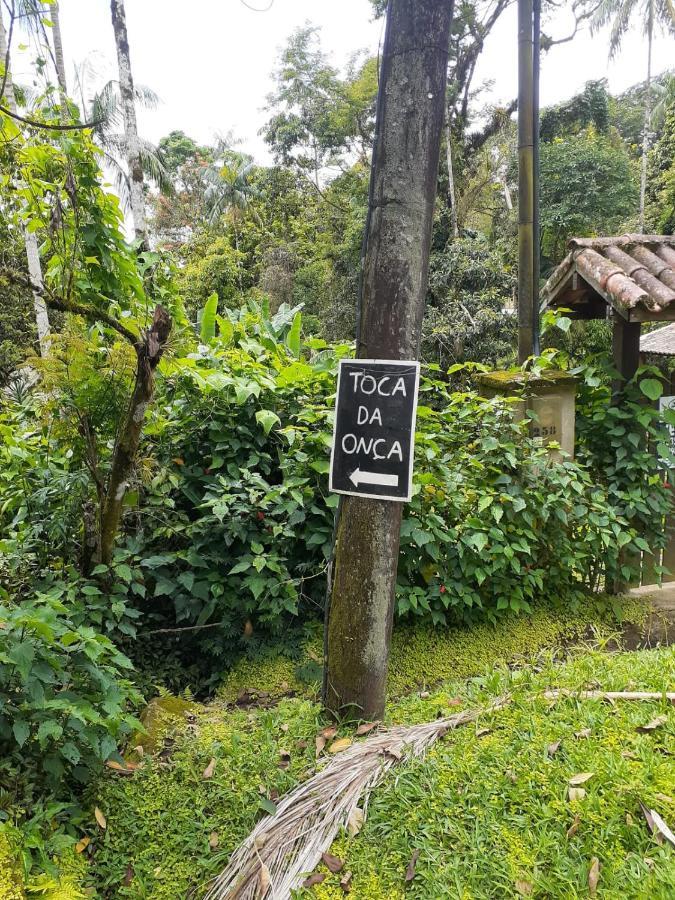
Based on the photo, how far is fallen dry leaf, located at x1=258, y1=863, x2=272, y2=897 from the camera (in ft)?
5.37

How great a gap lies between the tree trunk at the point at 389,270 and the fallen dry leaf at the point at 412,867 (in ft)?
2.21

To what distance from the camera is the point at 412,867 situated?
1.62 metres

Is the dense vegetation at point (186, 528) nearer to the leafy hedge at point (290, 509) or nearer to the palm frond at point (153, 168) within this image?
the leafy hedge at point (290, 509)

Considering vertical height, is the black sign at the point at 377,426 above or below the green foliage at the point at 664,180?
below

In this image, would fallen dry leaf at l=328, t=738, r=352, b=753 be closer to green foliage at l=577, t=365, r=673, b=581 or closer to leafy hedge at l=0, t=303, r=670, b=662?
leafy hedge at l=0, t=303, r=670, b=662

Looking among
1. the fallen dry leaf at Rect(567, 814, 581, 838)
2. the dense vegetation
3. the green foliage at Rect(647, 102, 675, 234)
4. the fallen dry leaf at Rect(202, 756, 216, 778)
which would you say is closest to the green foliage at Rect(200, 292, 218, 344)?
the dense vegetation

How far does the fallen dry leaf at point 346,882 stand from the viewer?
162 cm

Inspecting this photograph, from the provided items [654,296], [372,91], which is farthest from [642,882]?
[372,91]

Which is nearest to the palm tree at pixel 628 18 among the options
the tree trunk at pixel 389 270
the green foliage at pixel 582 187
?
the green foliage at pixel 582 187

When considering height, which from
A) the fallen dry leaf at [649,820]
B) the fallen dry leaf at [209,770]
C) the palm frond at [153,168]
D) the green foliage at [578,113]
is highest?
the palm frond at [153,168]

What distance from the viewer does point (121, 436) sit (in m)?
2.75

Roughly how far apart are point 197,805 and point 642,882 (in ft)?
4.51

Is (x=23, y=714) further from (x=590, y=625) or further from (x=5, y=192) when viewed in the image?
(x=590, y=625)

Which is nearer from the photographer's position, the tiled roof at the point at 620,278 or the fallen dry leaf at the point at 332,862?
the fallen dry leaf at the point at 332,862
